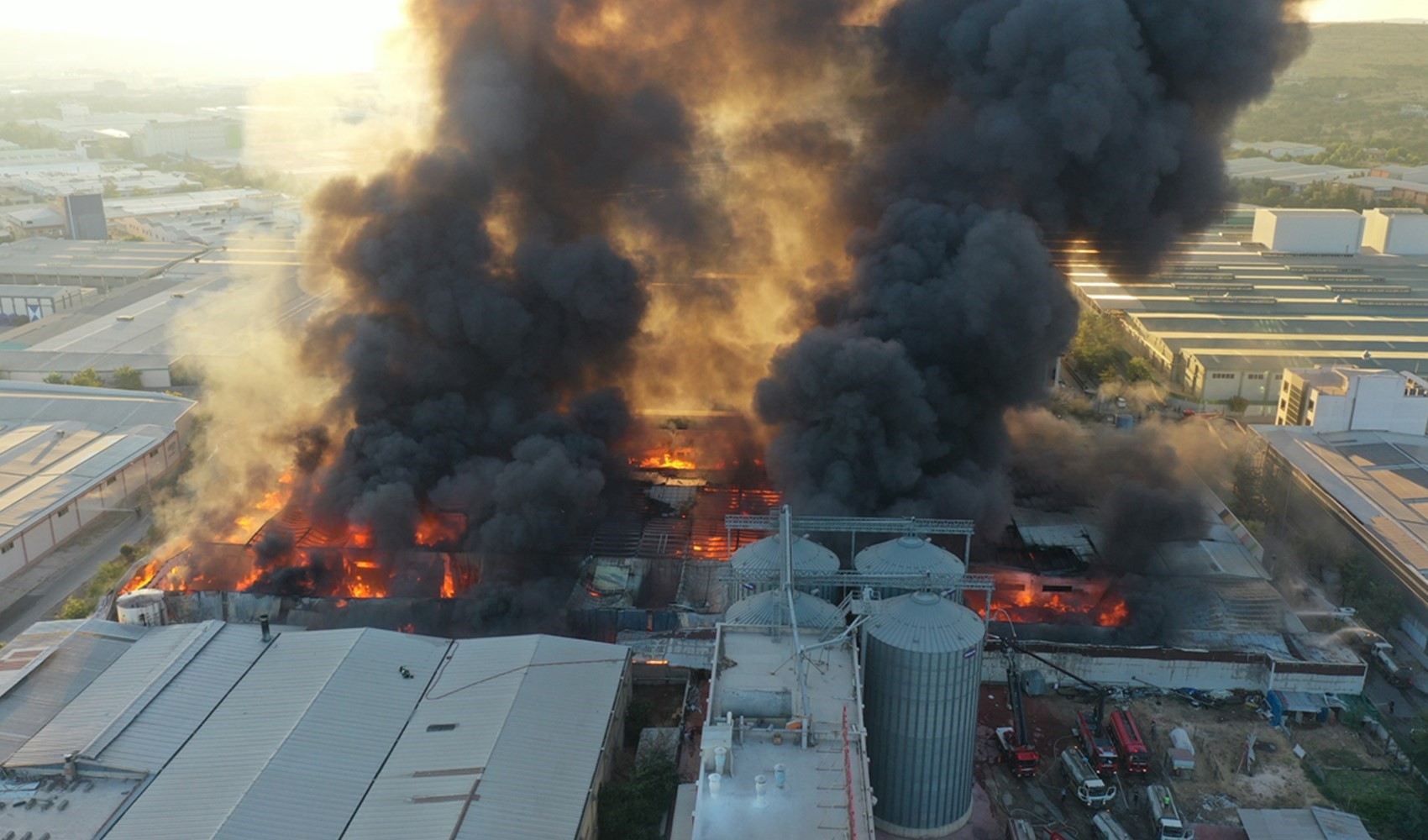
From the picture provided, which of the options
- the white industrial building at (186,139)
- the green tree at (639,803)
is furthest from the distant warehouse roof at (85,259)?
the green tree at (639,803)

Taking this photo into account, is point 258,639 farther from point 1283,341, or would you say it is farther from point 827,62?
point 1283,341

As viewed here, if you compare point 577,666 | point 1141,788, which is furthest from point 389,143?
point 1141,788

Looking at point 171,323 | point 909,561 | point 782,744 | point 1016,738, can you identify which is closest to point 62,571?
point 782,744

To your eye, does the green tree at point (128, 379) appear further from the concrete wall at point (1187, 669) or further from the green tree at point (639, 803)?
the concrete wall at point (1187, 669)

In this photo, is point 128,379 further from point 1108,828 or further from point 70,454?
point 1108,828

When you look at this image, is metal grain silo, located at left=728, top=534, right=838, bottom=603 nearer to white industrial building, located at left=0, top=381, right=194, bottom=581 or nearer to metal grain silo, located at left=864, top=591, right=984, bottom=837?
metal grain silo, located at left=864, top=591, right=984, bottom=837

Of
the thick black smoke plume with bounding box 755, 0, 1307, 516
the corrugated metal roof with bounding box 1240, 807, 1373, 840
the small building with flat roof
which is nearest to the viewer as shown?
the small building with flat roof

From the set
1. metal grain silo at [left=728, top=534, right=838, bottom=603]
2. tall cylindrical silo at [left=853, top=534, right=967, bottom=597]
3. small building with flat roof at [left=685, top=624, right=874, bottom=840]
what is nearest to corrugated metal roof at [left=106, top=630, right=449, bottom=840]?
small building with flat roof at [left=685, top=624, right=874, bottom=840]

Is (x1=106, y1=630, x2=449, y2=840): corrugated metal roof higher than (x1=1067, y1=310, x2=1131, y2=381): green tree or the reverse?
the reverse
